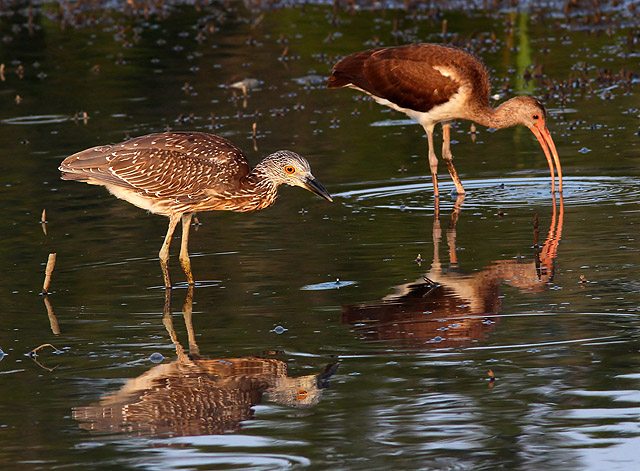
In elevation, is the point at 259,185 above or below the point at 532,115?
below

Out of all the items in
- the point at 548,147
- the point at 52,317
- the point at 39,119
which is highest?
the point at 39,119

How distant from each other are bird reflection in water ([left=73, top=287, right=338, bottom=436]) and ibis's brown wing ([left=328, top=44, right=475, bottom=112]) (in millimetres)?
6311

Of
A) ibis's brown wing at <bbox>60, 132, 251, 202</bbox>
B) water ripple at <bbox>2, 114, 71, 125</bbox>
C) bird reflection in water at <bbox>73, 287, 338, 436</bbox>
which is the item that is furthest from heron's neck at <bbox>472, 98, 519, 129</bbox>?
water ripple at <bbox>2, 114, 71, 125</bbox>

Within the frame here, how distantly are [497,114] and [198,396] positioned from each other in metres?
7.47

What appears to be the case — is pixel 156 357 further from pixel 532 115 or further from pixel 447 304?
pixel 532 115

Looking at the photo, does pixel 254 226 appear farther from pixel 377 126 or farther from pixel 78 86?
pixel 78 86

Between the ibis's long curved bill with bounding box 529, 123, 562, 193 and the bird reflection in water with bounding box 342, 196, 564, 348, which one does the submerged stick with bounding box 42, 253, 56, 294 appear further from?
the ibis's long curved bill with bounding box 529, 123, 562, 193

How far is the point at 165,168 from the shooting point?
33.4 feet

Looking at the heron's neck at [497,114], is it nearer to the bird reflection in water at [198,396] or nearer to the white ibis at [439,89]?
the white ibis at [439,89]

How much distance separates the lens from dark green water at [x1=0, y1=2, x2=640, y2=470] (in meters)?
6.41

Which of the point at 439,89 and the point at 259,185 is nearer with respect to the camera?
the point at 259,185

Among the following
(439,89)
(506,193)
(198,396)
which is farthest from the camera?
(439,89)

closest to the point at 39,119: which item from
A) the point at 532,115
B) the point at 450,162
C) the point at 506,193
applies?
the point at 450,162

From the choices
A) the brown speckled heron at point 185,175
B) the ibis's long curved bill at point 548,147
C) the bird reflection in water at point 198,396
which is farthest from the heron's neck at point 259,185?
the ibis's long curved bill at point 548,147
